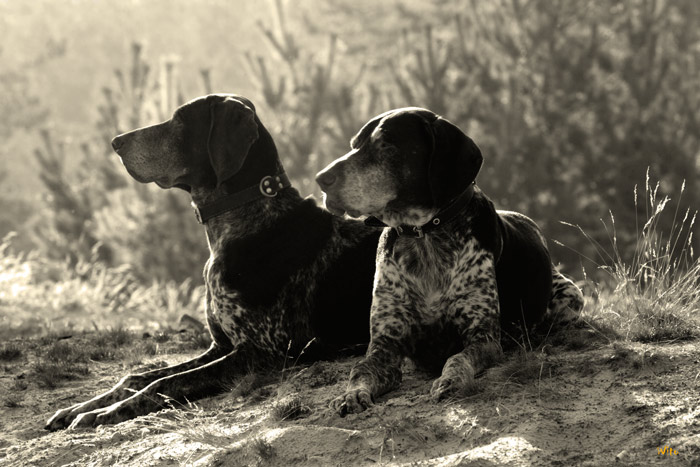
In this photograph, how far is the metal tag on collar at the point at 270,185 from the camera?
5.83 meters

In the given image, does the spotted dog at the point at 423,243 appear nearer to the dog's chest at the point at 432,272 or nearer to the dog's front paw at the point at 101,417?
the dog's chest at the point at 432,272

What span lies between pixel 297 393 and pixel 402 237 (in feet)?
3.32

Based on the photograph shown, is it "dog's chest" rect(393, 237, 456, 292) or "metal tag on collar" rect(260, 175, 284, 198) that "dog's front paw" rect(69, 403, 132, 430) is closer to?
"metal tag on collar" rect(260, 175, 284, 198)

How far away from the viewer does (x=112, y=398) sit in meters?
5.40

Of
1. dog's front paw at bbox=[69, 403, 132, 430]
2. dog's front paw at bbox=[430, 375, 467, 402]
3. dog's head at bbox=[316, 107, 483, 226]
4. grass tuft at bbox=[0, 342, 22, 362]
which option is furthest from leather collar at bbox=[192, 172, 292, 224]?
grass tuft at bbox=[0, 342, 22, 362]

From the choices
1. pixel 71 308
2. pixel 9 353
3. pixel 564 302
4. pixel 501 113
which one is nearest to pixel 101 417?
pixel 9 353

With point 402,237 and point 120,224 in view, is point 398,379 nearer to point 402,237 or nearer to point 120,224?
point 402,237

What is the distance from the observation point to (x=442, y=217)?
495 centimetres

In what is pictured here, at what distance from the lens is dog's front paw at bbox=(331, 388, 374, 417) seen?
4.41 metres

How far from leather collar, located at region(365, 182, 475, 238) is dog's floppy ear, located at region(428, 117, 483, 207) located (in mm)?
115

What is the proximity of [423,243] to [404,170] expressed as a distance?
1.41ft

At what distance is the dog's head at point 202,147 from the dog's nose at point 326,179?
1.07 meters

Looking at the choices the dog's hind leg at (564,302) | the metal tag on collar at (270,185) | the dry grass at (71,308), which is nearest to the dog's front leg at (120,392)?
the metal tag on collar at (270,185)

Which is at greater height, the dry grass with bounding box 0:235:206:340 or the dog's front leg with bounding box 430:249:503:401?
the dog's front leg with bounding box 430:249:503:401
